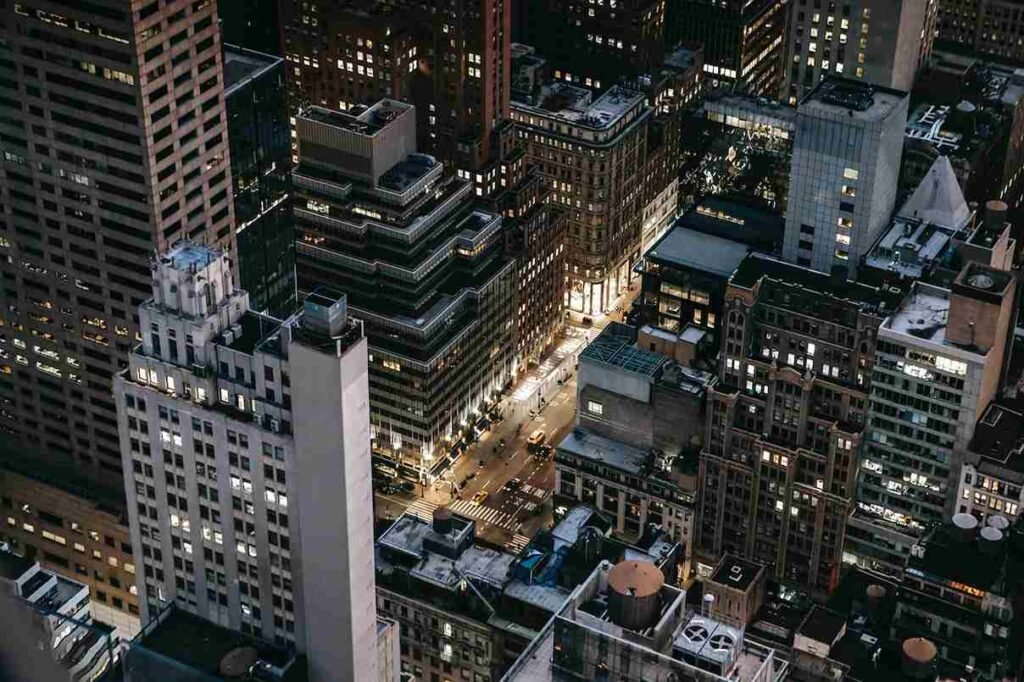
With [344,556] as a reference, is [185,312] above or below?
above

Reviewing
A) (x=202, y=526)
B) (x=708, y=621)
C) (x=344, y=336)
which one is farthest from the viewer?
(x=202, y=526)

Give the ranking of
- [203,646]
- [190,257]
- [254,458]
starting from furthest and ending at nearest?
[203,646] → [190,257] → [254,458]

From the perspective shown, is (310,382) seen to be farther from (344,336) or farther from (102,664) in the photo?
(102,664)

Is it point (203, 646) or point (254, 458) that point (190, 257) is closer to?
point (254, 458)

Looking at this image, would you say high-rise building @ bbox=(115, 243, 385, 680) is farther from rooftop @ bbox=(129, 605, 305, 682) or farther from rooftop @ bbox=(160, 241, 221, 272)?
rooftop @ bbox=(129, 605, 305, 682)

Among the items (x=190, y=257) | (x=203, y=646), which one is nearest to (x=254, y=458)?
(x=190, y=257)

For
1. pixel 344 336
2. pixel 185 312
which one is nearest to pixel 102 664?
pixel 185 312
